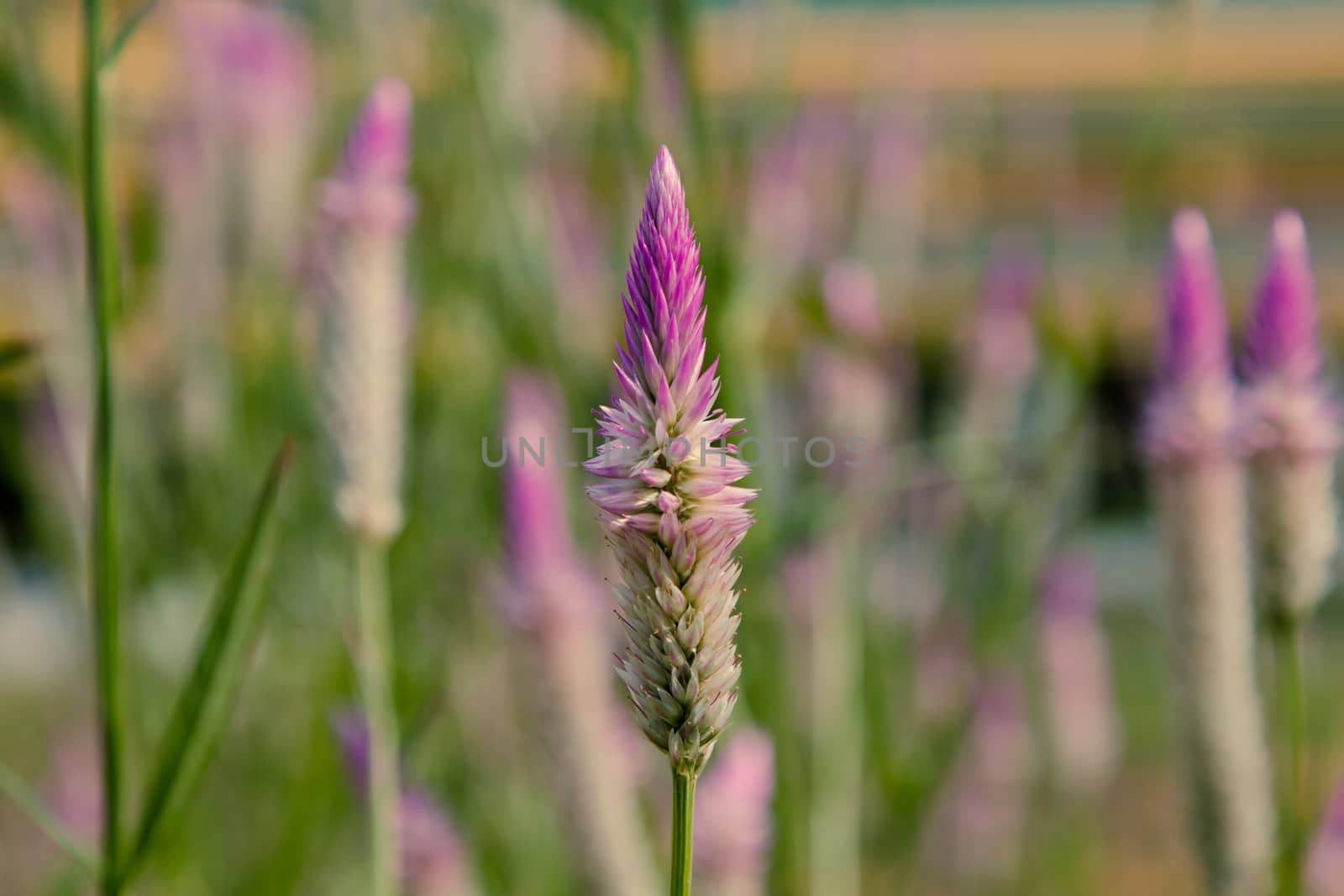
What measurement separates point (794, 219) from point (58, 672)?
1.40 m

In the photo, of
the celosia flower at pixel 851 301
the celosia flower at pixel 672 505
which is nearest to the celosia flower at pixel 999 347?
the celosia flower at pixel 851 301

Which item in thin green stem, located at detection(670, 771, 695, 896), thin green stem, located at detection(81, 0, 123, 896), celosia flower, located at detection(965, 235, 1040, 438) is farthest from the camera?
celosia flower, located at detection(965, 235, 1040, 438)

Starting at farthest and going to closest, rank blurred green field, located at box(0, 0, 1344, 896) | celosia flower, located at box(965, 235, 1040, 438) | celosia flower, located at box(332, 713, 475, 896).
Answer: celosia flower, located at box(965, 235, 1040, 438) < blurred green field, located at box(0, 0, 1344, 896) < celosia flower, located at box(332, 713, 475, 896)

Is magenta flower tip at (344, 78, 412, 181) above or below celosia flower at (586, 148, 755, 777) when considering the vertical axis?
above

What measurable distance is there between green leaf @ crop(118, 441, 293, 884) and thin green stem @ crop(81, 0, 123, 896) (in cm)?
2

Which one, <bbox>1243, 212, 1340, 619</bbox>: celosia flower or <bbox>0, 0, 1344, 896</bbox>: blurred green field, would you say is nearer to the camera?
<bbox>1243, 212, 1340, 619</bbox>: celosia flower

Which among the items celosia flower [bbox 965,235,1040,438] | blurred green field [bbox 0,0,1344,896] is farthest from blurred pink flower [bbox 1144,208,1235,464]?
celosia flower [bbox 965,235,1040,438]

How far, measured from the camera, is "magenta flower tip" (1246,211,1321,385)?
55 cm

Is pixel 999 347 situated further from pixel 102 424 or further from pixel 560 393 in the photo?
pixel 102 424

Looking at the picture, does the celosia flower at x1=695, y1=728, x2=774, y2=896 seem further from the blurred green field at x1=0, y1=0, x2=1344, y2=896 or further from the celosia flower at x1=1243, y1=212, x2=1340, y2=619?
the celosia flower at x1=1243, y1=212, x2=1340, y2=619

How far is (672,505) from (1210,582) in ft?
1.30

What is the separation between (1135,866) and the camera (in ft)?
5.43

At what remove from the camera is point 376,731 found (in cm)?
49

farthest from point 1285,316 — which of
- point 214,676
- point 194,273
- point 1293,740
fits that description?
point 194,273
